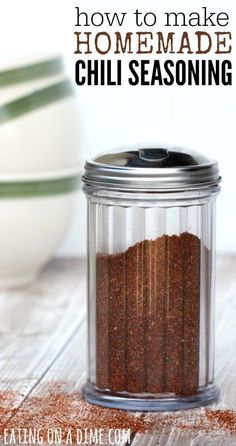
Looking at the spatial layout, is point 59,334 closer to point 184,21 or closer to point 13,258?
point 13,258

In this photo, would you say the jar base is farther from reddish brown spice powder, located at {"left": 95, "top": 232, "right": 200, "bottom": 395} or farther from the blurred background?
the blurred background

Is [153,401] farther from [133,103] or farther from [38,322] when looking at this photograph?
[133,103]

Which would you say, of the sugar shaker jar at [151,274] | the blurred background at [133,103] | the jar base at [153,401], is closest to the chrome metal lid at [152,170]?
the sugar shaker jar at [151,274]

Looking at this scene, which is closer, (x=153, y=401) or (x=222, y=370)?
(x=153, y=401)

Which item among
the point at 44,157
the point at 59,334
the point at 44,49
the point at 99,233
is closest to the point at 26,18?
the point at 44,49

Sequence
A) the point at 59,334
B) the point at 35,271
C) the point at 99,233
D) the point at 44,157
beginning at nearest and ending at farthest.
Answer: the point at 99,233 < the point at 59,334 < the point at 44,157 < the point at 35,271

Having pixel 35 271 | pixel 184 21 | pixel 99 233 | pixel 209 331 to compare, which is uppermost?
pixel 184 21

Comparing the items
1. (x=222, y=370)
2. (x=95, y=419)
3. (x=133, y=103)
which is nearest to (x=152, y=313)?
(x=95, y=419)
